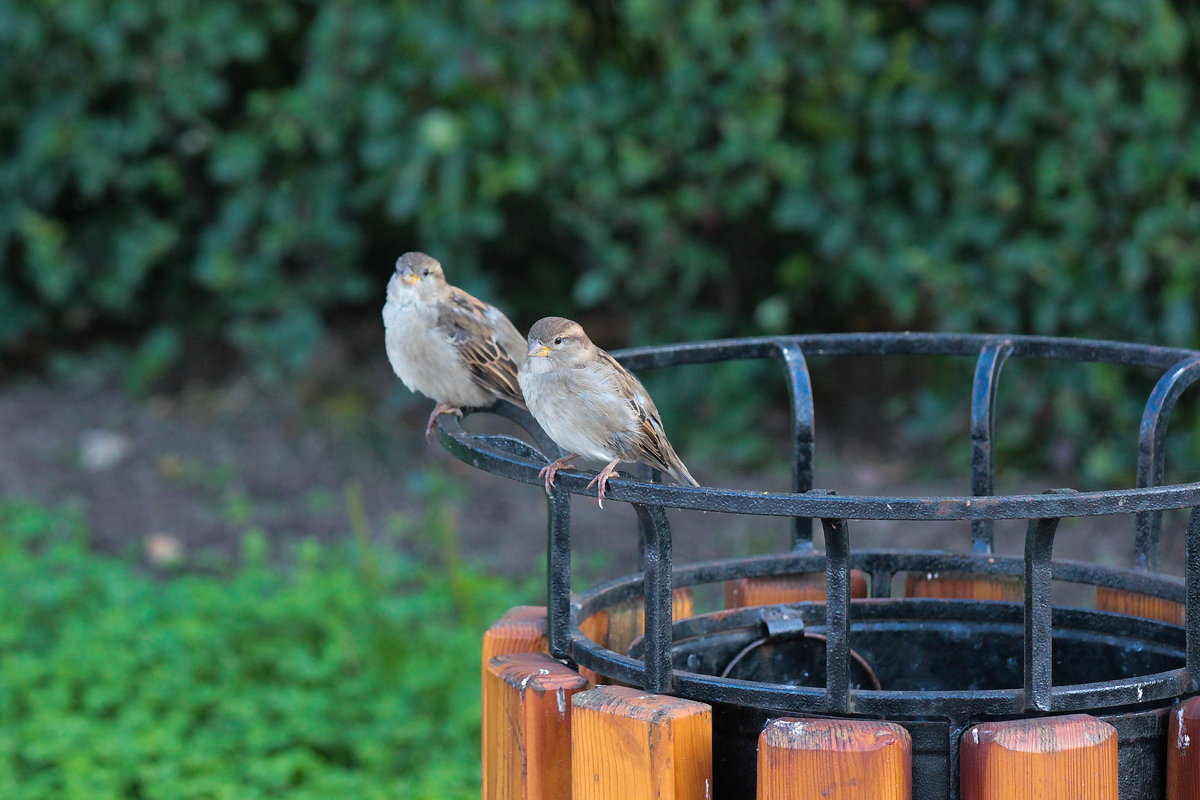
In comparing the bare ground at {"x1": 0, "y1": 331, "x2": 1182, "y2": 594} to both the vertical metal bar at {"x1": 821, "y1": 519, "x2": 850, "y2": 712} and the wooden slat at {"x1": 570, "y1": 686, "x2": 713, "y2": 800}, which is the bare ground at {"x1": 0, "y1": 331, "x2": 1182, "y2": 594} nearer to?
the wooden slat at {"x1": 570, "y1": 686, "x2": 713, "y2": 800}

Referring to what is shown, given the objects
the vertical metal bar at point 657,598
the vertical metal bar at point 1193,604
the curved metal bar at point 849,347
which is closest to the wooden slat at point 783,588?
the curved metal bar at point 849,347

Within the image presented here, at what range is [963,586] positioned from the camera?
2.72 m

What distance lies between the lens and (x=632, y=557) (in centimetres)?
518

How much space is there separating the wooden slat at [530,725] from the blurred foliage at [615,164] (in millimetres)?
3083

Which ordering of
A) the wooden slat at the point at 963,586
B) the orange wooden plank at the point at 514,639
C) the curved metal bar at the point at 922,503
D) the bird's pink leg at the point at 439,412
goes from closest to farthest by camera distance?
the curved metal bar at the point at 922,503
the orange wooden plank at the point at 514,639
the wooden slat at the point at 963,586
the bird's pink leg at the point at 439,412

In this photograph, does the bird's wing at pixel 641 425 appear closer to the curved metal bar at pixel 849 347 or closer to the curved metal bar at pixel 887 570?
the curved metal bar at pixel 849 347

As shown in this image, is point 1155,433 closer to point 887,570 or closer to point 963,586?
point 963,586

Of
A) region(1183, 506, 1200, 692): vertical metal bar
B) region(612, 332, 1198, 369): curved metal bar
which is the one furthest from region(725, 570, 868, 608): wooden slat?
region(1183, 506, 1200, 692): vertical metal bar

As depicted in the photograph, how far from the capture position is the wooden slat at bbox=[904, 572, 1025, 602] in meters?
2.69

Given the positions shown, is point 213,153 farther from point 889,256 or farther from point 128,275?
Result: point 889,256

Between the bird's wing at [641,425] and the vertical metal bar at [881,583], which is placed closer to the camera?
the bird's wing at [641,425]

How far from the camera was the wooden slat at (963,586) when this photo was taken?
2686 millimetres

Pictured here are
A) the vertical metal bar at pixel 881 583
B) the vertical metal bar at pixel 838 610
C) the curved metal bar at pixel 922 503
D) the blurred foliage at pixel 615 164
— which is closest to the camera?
the curved metal bar at pixel 922 503

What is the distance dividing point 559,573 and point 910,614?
735 millimetres
